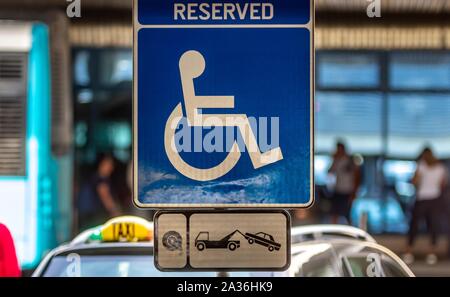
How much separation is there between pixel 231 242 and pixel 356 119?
231 inches

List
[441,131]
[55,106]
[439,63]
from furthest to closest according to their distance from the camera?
[441,131] → [439,63] → [55,106]

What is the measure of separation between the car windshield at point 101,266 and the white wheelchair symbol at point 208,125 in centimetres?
37

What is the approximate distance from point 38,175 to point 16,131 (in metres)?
0.80

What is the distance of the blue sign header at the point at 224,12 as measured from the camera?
74.4 inches

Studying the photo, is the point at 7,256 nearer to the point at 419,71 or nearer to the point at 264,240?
the point at 264,240

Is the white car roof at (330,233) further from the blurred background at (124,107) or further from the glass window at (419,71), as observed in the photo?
the glass window at (419,71)

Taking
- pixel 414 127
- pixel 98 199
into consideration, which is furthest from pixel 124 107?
pixel 414 127

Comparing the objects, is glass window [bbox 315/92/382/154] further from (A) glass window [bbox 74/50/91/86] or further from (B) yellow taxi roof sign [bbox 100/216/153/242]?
(B) yellow taxi roof sign [bbox 100/216/153/242]

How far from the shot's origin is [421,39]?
3.81 m

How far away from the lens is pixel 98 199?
5.43 metres

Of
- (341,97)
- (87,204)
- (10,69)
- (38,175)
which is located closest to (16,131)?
(10,69)

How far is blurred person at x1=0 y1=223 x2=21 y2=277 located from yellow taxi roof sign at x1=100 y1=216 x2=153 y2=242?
424 mm

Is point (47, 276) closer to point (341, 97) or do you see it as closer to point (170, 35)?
point (170, 35)

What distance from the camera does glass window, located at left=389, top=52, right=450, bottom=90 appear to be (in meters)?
5.50
